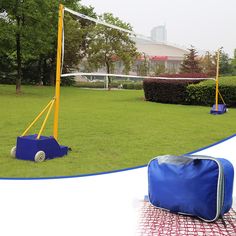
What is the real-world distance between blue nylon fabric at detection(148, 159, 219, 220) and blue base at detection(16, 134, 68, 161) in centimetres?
242

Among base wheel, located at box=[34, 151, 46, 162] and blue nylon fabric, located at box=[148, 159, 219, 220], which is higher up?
blue nylon fabric, located at box=[148, 159, 219, 220]

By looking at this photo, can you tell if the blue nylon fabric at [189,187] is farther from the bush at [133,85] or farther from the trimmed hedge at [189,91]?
the bush at [133,85]

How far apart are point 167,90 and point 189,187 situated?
1278cm

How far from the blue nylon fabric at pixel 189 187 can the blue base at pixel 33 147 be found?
242cm

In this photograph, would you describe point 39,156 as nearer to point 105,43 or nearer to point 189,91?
point 189,91

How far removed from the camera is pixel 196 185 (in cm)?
290

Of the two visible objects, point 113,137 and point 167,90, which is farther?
point 167,90

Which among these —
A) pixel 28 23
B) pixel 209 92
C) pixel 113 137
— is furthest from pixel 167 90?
pixel 113 137

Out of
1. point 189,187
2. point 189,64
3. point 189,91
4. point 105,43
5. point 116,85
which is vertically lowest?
point 189,187

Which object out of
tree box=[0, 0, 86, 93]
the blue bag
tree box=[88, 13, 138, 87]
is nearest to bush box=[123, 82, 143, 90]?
tree box=[88, 13, 138, 87]

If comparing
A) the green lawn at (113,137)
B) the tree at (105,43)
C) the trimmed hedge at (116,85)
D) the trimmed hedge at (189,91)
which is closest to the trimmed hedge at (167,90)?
the trimmed hedge at (189,91)

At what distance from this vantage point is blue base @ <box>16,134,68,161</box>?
5.20 meters

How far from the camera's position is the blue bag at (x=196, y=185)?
288cm

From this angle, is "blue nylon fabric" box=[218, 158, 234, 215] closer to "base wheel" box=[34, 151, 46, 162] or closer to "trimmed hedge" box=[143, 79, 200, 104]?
"base wheel" box=[34, 151, 46, 162]
